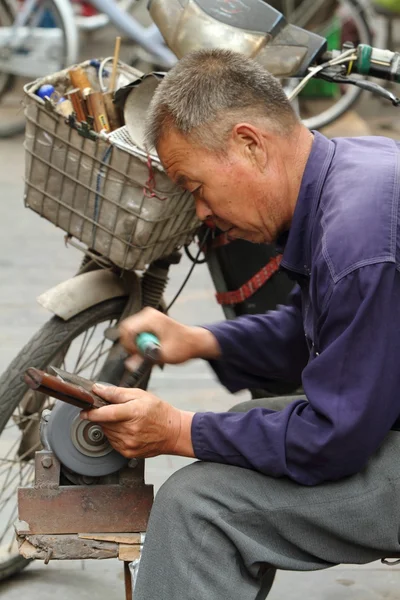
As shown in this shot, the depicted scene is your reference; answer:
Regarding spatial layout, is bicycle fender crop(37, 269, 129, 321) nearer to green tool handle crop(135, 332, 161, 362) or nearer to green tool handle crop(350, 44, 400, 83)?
green tool handle crop(135, 332, 161, 362)

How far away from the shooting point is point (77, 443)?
2.34 m

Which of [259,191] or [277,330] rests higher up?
[259,191]

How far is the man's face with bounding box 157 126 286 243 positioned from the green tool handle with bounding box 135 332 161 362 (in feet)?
1.04

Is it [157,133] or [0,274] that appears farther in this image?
[0,274]

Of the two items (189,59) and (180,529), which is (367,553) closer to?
(180,529)

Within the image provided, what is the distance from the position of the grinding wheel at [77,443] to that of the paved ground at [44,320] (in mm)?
824

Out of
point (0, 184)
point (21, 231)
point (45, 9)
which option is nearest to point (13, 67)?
point (45, 9)

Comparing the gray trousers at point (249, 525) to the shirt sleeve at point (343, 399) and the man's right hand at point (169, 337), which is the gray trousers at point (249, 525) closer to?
the shirt sleeve at point (343, 399)

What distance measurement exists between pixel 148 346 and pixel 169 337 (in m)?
0.18

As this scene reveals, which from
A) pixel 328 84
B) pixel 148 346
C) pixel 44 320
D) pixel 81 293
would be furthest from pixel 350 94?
pixel 148 346

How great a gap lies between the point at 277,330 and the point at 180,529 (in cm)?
65

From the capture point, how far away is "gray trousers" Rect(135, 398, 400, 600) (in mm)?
2100

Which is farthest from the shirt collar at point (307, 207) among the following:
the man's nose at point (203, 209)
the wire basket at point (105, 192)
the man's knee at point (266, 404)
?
the wire basket at point (105, 192)

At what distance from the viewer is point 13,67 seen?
768cm
